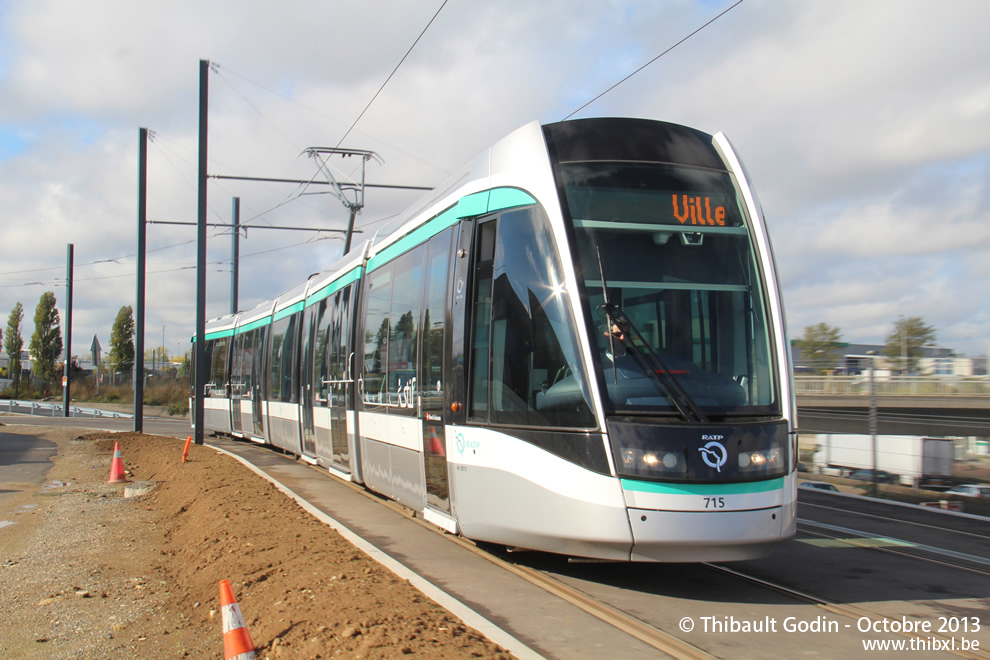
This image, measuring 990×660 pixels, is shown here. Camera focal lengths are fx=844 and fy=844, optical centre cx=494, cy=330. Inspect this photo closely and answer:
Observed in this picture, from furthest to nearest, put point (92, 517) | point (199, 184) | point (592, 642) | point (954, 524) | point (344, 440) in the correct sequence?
point (199, 184) → point (344, 440) → point (92, 517) → point (954, 524) → point (592, 642)

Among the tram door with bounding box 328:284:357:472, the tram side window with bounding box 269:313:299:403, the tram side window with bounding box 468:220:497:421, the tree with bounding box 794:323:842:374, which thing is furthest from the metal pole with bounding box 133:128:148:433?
the tree with bounding box 794:323:842:374

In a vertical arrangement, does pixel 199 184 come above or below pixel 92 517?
above

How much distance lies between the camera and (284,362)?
16797 millimetres

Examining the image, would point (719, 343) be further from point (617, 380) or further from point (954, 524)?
point (954, 524)

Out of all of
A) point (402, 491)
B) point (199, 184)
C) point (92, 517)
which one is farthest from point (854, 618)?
point (199, 184)

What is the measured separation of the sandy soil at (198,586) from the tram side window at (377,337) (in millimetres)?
1626

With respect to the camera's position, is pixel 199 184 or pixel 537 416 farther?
pixel 199 184

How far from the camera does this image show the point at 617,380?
5859 mm

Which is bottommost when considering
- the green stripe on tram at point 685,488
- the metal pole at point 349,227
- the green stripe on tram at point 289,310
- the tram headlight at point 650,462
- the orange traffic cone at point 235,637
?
the orange traffic cone at point 235,637

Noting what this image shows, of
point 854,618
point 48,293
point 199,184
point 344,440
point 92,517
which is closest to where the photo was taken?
point 854,618

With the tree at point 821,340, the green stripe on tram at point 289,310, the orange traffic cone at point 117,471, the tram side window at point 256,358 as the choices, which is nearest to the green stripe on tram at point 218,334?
the tram side window at point 256,358

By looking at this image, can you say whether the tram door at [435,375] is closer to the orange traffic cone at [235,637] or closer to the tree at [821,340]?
the orange traffic cone at [235,637]

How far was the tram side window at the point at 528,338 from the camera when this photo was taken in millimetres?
6004

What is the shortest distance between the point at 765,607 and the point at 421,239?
4.81 meters
